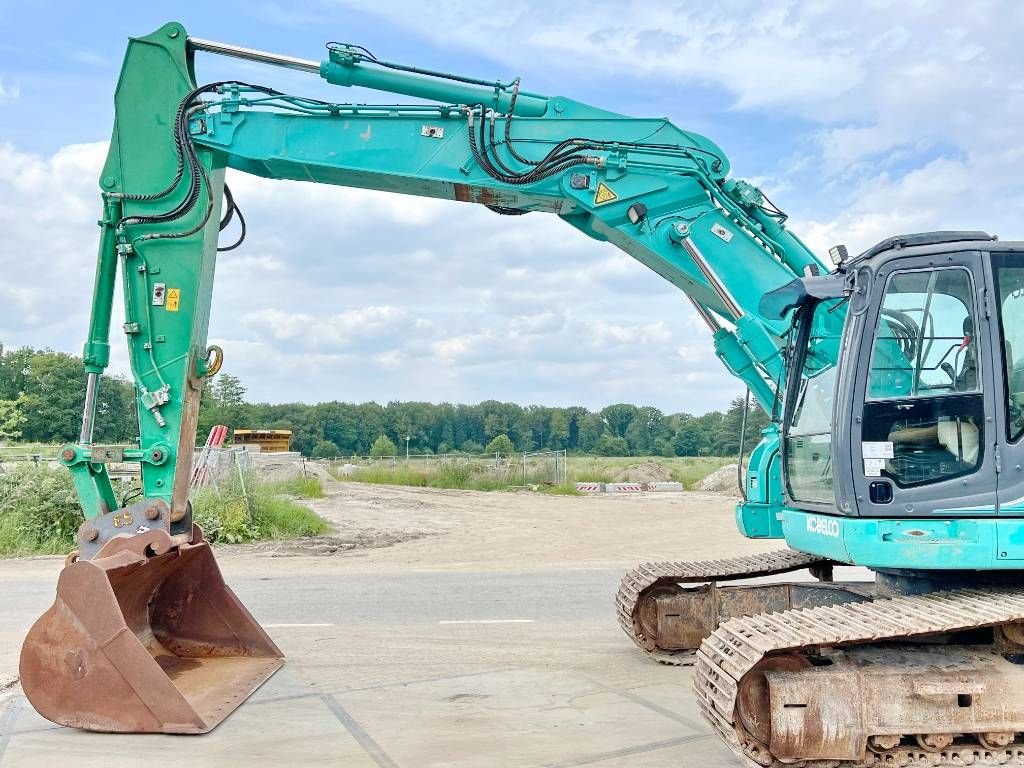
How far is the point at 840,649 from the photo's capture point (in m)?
5.73

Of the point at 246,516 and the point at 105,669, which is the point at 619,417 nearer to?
the point at 246,516

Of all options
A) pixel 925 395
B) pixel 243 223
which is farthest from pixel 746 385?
pixel 243 223

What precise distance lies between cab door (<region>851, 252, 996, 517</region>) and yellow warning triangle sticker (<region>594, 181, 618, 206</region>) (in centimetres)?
255

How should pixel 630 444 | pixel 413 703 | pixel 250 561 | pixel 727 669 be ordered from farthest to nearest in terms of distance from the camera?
pixel 630 444
pixel 250 561
pixel 413 703
pixel 727 669

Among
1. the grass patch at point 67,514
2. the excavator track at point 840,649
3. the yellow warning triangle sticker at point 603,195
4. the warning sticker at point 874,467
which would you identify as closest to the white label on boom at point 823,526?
the warning sticker at point 874,467

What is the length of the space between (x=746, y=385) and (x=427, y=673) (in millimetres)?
3339

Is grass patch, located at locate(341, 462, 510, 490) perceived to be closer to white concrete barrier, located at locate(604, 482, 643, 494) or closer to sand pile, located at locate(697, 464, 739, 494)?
white concrete barrier, located at locate(604, 482, 643, 494)

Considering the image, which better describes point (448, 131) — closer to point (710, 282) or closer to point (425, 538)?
point (710, 282)

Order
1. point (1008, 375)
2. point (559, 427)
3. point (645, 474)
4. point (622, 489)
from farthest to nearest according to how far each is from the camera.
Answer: point (559, 427) < point (645, 474) < point (622, 489) < point (1008, 375)

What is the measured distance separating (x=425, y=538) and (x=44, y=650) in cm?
1402

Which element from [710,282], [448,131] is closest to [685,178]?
[710,282]

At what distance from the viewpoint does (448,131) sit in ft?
26.2

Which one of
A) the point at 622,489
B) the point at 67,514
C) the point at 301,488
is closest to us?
the point at 67,514

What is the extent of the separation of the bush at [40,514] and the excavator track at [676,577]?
1242cm
